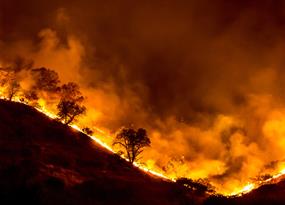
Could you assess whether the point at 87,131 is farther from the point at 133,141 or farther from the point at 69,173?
the point at 69,173

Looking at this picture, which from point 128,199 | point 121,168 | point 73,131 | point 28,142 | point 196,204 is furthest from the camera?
point 73,131

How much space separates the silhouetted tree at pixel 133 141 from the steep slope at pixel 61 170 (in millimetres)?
3365

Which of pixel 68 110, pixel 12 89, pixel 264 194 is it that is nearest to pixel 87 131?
pixel 68 110

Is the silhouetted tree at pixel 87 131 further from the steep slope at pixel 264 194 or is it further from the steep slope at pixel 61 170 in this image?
the steep slope at pixel 264 194

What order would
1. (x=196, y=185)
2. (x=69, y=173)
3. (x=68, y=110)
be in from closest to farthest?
(x=69, y=173), (x=196, y=185), (x=68, y=110)

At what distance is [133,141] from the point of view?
79.2 m

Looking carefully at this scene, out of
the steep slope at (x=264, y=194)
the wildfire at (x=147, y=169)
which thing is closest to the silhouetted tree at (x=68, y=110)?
the wildfire at (x=147, y=169)

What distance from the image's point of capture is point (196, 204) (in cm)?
6100

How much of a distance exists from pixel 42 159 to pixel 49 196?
41.5ft

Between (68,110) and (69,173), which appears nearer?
(69,173)

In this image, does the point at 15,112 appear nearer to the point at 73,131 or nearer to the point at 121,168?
the point at 73,131

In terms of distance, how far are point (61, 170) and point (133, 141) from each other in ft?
65.5

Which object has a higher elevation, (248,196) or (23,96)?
(23,96)

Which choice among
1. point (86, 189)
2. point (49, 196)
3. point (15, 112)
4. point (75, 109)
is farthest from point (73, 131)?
point (49, 196)
